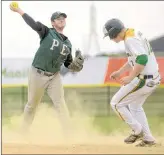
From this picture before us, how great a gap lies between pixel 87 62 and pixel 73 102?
2.97m

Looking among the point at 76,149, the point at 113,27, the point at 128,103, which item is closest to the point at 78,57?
the point at 113,27

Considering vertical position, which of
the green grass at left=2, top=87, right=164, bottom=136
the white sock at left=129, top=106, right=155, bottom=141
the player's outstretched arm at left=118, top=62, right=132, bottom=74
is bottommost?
the green grass at left=2, top=87, right=164, bottom=136

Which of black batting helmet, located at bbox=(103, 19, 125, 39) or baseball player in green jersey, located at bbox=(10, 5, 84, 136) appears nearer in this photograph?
black batting helmet, located at bbox=(103, 19, 125, 39)

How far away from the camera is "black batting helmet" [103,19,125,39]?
640cm

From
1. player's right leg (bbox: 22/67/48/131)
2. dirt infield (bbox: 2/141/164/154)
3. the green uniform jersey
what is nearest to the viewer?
dirt infield (bbox: 2/141/164/154)

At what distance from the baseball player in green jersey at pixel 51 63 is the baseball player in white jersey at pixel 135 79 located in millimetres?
610

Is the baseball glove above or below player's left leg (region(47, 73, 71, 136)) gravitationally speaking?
above

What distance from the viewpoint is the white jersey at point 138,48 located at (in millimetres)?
6156

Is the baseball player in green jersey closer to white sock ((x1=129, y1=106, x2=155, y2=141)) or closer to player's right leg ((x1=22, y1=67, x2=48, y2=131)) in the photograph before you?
player's right leg ((x1=22, y1=67, x2=48, y2=131))

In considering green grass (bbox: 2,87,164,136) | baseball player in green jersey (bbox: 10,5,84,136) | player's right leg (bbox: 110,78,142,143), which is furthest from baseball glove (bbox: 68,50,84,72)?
green grass (bbox: 2,87,164,136)

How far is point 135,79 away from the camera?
249 inches

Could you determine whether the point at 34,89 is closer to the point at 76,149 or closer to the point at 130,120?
the point at 76,149

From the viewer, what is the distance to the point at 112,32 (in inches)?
253

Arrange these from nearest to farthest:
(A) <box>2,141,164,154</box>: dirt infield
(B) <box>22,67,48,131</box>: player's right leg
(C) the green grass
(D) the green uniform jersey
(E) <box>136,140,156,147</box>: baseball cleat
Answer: (A) <box>2,141,164,154</box>: dirt infield < (E) <box>136,140,156,147</box>: baseball cleat < (D) the green uniform jersey < (B) <box>22,67,48,131</box>: player's right leg < (C) the green grass
